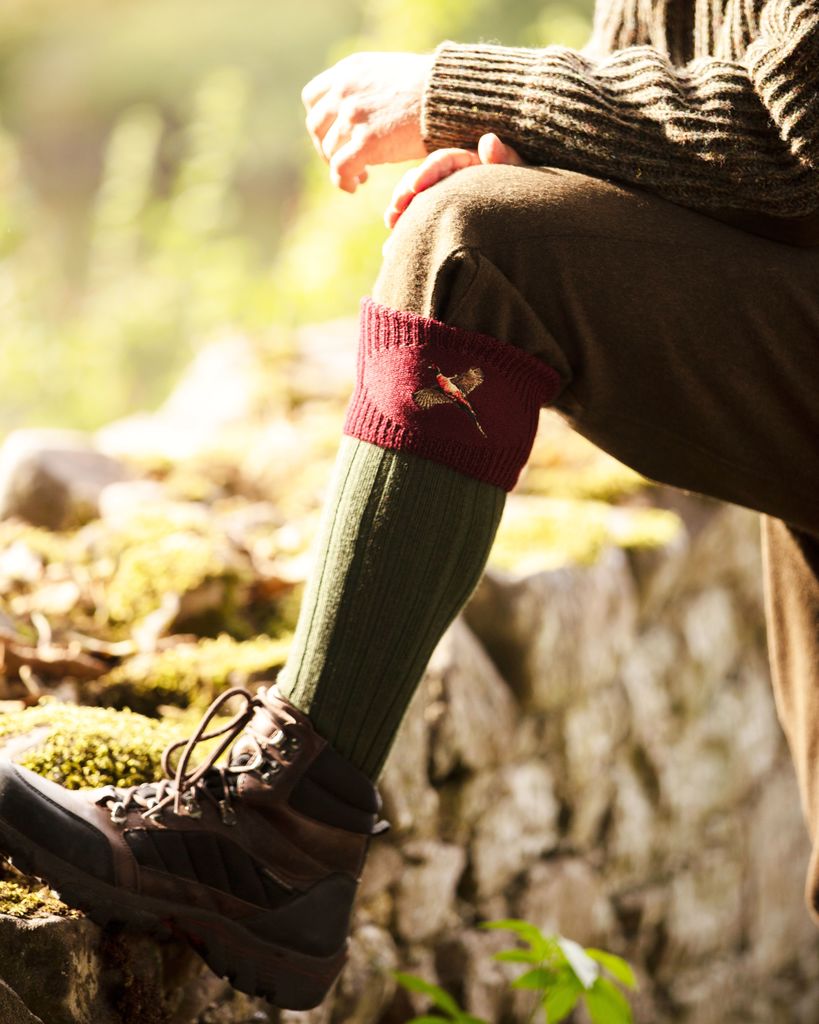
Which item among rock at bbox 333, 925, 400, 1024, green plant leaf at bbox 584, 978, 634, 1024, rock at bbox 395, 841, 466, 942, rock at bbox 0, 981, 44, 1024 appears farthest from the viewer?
rock at bbox 395, 841, 466, 942

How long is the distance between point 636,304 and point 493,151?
0.22m

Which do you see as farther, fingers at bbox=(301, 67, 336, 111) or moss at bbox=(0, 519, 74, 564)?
moss at bbox=(0, 519, 74, 564)

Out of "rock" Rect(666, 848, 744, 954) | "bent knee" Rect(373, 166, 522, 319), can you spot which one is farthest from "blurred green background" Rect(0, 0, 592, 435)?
"rock" Rect(666, 848, 744, 954)

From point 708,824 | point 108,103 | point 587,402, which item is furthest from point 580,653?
point 108,103

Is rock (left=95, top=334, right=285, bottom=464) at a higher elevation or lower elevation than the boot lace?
lower

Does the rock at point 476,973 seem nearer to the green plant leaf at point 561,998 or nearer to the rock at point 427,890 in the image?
the rock at point 427,890

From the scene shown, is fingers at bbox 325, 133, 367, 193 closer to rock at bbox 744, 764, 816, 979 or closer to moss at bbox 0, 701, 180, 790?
moss at bbox 0, 701, 180, 790

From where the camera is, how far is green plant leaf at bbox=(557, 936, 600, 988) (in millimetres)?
1448

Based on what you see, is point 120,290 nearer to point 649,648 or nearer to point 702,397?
point 649,648

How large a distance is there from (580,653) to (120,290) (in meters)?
4.52

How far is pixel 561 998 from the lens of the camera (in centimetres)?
143

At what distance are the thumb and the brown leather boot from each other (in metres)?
0.61

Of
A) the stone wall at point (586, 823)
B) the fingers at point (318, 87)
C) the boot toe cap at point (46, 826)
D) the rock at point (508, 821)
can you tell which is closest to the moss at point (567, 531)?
the stone wall at point (586, 823)

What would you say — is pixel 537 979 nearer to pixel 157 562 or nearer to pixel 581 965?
pixel 581 965
